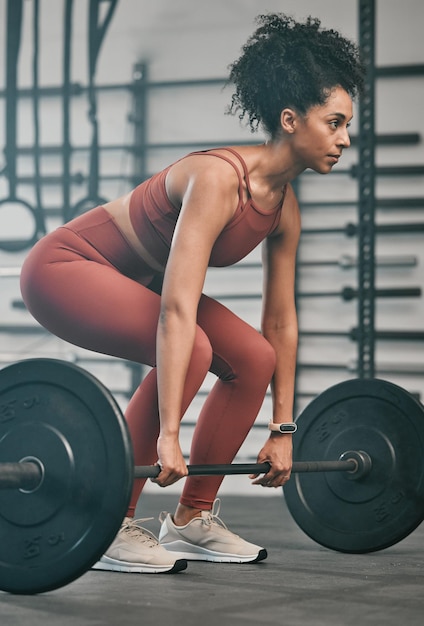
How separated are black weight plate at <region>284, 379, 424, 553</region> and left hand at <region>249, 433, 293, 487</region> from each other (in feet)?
1.03

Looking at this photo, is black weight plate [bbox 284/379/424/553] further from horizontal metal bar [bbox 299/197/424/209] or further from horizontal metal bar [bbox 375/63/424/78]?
horizontal metal bar [bbox 375/63/424/78]

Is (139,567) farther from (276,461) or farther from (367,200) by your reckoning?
(367,200)

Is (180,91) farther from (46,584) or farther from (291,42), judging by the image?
(46,584)

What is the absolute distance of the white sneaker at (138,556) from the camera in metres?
1.96

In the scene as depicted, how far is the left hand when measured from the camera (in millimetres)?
2070

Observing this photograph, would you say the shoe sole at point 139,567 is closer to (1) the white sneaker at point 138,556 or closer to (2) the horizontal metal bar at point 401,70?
(1) the white sneaker at point 138,556

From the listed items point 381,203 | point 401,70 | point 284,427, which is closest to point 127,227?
point 284,427

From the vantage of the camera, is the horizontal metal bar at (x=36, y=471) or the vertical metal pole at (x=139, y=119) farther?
the vertical metal pole at (x=139, y=119)

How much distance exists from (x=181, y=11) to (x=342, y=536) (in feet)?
11.1

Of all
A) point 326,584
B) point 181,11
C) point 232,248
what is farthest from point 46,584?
point 181,11

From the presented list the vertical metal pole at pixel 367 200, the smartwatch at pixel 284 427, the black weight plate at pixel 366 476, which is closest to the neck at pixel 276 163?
the smartwatch at pixel 284 427

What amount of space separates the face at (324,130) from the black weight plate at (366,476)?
69 centimetres

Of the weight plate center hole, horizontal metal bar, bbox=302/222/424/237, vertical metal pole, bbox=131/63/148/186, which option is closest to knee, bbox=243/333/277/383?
the weight plate center hole

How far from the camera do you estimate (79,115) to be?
505 cm
